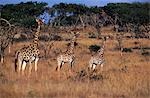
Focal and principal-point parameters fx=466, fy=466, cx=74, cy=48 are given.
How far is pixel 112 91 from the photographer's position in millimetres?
10891

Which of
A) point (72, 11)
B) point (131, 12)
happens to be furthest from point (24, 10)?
point (131, 12)

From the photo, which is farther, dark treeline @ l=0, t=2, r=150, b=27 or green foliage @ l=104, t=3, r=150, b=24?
green foliage @ l=104, t=3, r=150, b=24

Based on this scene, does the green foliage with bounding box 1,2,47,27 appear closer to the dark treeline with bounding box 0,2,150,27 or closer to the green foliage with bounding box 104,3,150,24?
the dark treeline with bounding box 0,2,150,27

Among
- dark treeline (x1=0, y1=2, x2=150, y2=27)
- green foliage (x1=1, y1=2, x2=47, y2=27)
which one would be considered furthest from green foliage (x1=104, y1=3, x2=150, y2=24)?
green foliage (x1=1, y1=2, x2=47, y2=27)

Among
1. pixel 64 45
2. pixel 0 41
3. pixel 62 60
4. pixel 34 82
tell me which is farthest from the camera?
A: pixel 64 45

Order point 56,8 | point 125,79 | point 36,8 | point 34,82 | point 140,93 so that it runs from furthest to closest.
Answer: point 56,8, point 36,8, point 125,79, point 34,82, point 140,93

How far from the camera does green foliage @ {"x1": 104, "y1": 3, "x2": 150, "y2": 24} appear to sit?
187ft

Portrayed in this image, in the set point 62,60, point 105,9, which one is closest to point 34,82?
point 62,60

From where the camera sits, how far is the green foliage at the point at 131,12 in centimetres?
5708

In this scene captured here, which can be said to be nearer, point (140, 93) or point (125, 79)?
point (140, 93)

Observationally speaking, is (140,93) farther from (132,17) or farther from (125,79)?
(132,17)

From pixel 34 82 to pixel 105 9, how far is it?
5367 cm

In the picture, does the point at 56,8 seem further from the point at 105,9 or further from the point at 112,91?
the point at 112,91

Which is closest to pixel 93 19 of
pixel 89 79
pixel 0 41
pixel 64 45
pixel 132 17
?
pixel 132 17
